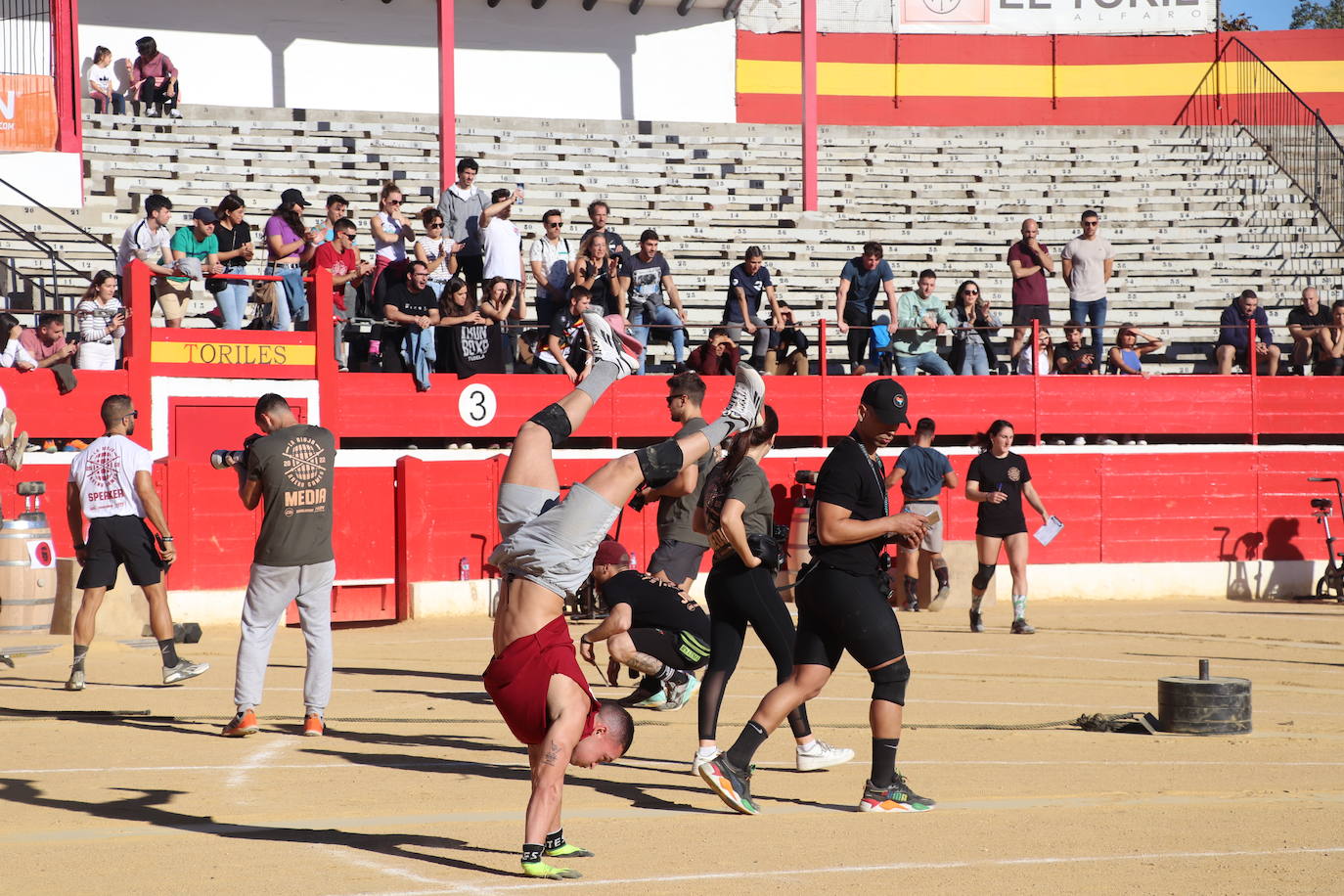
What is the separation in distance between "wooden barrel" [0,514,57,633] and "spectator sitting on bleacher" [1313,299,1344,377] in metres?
15.8

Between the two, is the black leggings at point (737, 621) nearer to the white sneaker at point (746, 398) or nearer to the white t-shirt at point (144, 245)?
the white sneaker at point (746, 398)

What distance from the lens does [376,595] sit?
17.2 m

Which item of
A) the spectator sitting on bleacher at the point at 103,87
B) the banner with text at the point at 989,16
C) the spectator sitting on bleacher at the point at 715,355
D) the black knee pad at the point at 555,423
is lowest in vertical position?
the black knee pad at the point at 555,423

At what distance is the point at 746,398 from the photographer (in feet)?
22.5

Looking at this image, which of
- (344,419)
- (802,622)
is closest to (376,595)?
(344,419)

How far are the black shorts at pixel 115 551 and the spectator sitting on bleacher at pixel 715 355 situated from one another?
8324 mm

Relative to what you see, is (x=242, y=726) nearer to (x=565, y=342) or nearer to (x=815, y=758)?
(x=815, y=758)

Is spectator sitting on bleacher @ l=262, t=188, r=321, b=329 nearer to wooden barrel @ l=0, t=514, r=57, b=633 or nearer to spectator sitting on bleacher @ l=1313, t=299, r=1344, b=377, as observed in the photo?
wooden barrel @ l=0, t=514, r=57, b=633

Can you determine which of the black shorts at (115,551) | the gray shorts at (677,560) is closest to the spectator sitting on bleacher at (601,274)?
the black shorts at (115,551)

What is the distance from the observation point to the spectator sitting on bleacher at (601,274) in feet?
59.0

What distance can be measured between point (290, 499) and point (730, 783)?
3672 mm

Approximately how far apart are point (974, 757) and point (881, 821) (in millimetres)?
1802

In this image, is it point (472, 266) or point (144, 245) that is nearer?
point (144, 245)

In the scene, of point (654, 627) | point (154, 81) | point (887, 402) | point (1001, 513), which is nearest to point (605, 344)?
point (887, 402)
